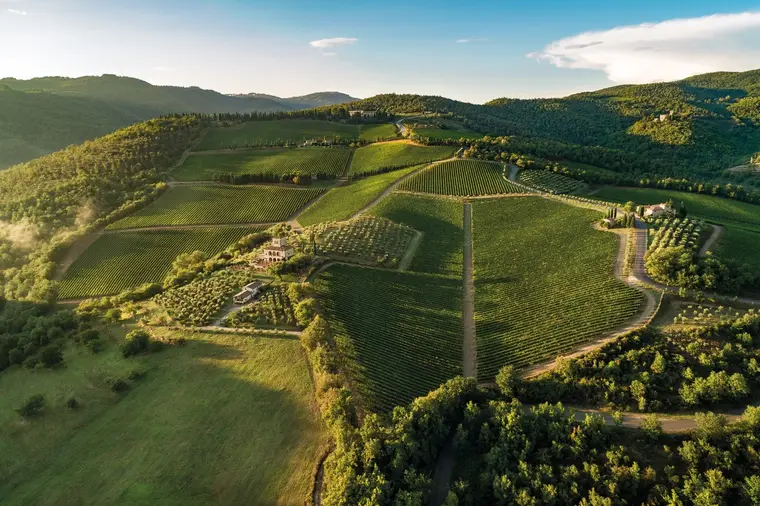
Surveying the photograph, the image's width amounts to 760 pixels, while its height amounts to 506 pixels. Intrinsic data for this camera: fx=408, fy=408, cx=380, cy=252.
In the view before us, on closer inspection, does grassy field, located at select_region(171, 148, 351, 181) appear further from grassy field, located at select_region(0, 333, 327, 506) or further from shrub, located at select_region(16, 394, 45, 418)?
shrub, located at select_region(16, 394, 45, 418)

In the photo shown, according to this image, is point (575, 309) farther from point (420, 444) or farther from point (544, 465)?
point (420, 444)

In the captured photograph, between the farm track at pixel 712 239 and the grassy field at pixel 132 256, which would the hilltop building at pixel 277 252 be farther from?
the farm track at pixel 712 239

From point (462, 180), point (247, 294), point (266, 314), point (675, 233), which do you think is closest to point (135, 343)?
point (247, 294)

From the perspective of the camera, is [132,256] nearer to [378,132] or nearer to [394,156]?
[394,156]

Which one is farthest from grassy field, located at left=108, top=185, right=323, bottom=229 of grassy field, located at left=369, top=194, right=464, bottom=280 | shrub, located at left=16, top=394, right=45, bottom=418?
shrub, located at left=16, top=394, right=45, bottom=418

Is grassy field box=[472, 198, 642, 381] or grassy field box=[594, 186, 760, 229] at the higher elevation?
grassy field box=[594, 186, 760, 229]

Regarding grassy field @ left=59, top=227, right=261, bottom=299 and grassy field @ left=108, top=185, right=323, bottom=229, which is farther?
grassy field @ left=108, top=185, right=323, bottom=229

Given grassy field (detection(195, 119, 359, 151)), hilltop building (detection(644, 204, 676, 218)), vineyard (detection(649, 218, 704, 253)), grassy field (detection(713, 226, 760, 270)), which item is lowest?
grassy field (detection(713, 226, 760, 270))

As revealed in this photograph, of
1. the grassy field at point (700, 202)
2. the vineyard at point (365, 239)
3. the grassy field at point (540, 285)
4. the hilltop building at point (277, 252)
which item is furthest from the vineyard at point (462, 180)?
the hilltop building at point (277, 252)
